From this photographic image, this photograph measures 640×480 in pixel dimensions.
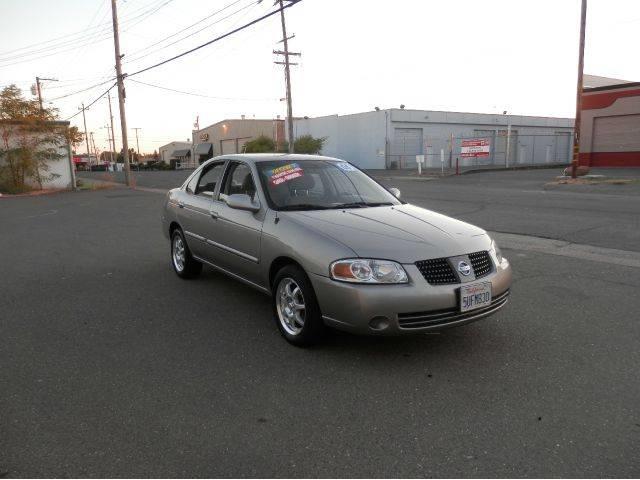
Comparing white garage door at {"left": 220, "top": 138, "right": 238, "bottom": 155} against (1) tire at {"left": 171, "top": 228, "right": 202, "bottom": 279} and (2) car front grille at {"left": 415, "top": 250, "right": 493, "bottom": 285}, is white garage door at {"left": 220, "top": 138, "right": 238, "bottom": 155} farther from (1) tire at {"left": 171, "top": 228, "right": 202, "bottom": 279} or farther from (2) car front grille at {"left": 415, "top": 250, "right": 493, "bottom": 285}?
(2) car front grille at {"left": 415, "top": 250, "right": 493, "bottom": 285}

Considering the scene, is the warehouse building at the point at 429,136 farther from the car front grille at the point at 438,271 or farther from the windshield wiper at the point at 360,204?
the car front grille at the point at 438,271

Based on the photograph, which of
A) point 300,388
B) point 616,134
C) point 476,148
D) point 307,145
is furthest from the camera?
point 307,145

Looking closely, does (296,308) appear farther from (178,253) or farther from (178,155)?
(178,155)

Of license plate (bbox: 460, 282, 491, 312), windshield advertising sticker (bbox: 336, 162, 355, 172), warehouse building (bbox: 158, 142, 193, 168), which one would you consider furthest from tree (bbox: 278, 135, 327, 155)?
license plate (bbox: 460, 282, 491, 312)

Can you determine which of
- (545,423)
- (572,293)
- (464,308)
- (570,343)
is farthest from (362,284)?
(572,293)

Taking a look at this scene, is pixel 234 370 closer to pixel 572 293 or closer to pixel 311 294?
pixel 311 294

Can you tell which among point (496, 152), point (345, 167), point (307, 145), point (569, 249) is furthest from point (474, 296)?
point (496, 152)

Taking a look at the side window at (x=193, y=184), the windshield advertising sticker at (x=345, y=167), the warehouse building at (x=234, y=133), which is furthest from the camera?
the warehouse building at (x=234, y=133)

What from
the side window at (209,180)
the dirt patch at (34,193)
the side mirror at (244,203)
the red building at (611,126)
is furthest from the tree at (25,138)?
the red building at (611,126)

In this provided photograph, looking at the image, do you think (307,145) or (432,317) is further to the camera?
(307,145)

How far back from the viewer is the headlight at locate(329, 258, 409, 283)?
→ 3.61m

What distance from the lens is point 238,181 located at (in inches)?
208

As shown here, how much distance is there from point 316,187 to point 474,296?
1.93 metres

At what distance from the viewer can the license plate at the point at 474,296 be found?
370cm
